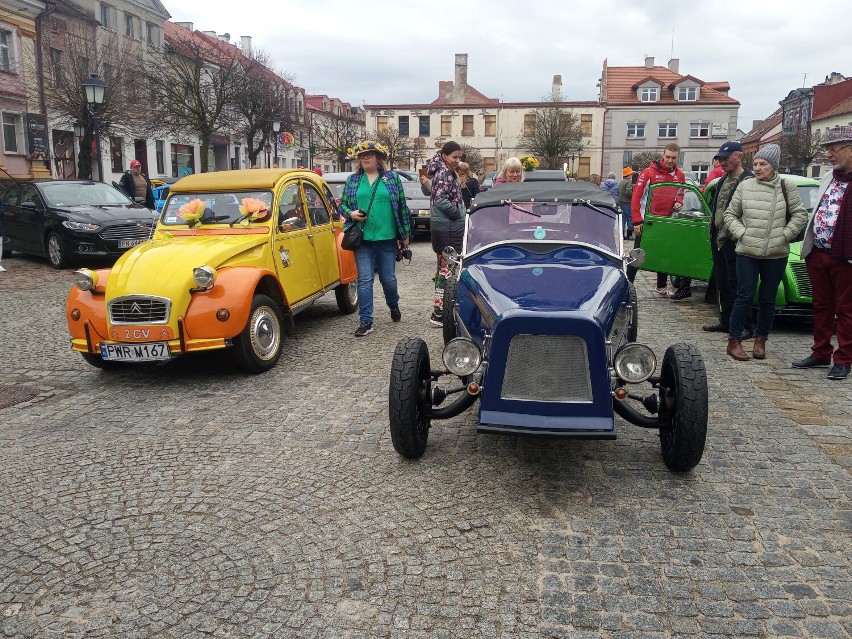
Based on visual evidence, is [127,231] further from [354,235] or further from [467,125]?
[467,125]

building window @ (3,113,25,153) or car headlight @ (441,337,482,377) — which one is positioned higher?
building window @ (3,113,25,153)

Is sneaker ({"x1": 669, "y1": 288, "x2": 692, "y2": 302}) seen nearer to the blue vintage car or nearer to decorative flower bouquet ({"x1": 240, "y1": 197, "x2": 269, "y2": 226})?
the blue vintage car

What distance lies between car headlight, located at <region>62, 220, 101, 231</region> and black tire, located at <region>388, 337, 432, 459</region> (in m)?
10.4

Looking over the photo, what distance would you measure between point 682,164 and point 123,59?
45.2 m

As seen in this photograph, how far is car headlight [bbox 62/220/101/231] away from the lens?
41.2ft

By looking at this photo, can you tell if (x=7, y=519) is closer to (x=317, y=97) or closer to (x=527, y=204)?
(x=527, y=204)

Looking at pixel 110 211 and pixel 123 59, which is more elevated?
pixel 123 59

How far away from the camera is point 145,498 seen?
3.86 m

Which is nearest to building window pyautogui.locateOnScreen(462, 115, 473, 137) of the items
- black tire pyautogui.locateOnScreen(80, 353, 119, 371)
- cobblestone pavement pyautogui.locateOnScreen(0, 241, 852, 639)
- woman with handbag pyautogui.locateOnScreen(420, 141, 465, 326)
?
woman with handbag pyautogui.locateOnScreen(420, 141, 465, 326)

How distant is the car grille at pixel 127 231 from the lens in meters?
12.6

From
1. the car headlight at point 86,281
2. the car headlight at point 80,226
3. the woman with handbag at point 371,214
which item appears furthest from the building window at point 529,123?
the car headlight at point 86,281

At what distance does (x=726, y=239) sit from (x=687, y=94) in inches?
2251

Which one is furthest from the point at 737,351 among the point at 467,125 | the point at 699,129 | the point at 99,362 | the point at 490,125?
the point at 467,125

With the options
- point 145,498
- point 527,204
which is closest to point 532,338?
point 527,204
